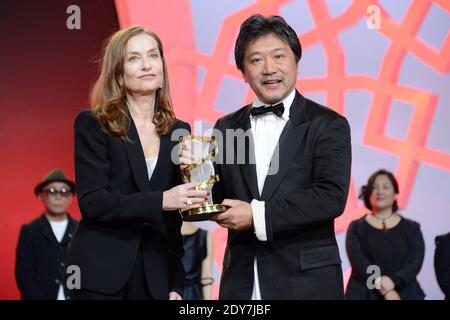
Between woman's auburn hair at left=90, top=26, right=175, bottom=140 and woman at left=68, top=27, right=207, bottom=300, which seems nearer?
woman at left=68, top=27, right=207, bottom=300

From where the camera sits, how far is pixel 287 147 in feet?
8.00

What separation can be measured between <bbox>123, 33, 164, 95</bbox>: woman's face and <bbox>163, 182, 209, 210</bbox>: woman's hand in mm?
393

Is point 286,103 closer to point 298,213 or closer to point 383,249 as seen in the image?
point 298,213

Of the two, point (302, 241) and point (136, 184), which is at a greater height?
point (136, 184)

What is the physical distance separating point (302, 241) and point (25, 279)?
264 centimetres

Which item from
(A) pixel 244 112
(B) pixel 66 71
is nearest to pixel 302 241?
(A) pixel 244 112

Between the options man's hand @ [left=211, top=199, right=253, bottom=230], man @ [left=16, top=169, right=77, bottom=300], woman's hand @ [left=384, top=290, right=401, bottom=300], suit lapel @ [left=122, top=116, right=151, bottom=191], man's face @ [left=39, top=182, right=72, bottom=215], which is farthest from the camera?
man's face @ [left=39, top=182, right=72, bottom=215]

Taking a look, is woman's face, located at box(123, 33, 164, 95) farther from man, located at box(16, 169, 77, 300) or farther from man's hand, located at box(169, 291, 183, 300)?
man, located at box(16, 169, 77, 300)

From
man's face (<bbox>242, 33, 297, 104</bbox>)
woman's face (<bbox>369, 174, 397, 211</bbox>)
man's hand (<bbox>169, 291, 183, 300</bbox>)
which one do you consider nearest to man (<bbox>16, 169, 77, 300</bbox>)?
woman's face (<bbox>369, 174, 397, 211</bbox>)

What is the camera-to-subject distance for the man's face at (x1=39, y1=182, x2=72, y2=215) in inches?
187

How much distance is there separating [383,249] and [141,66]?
241 cm

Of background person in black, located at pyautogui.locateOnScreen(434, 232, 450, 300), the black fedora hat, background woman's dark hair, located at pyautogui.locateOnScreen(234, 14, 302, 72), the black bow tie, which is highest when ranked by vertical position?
background woman's dark hair, located at pyautogui.locateOnScreen(234, 14, 302, 72)
